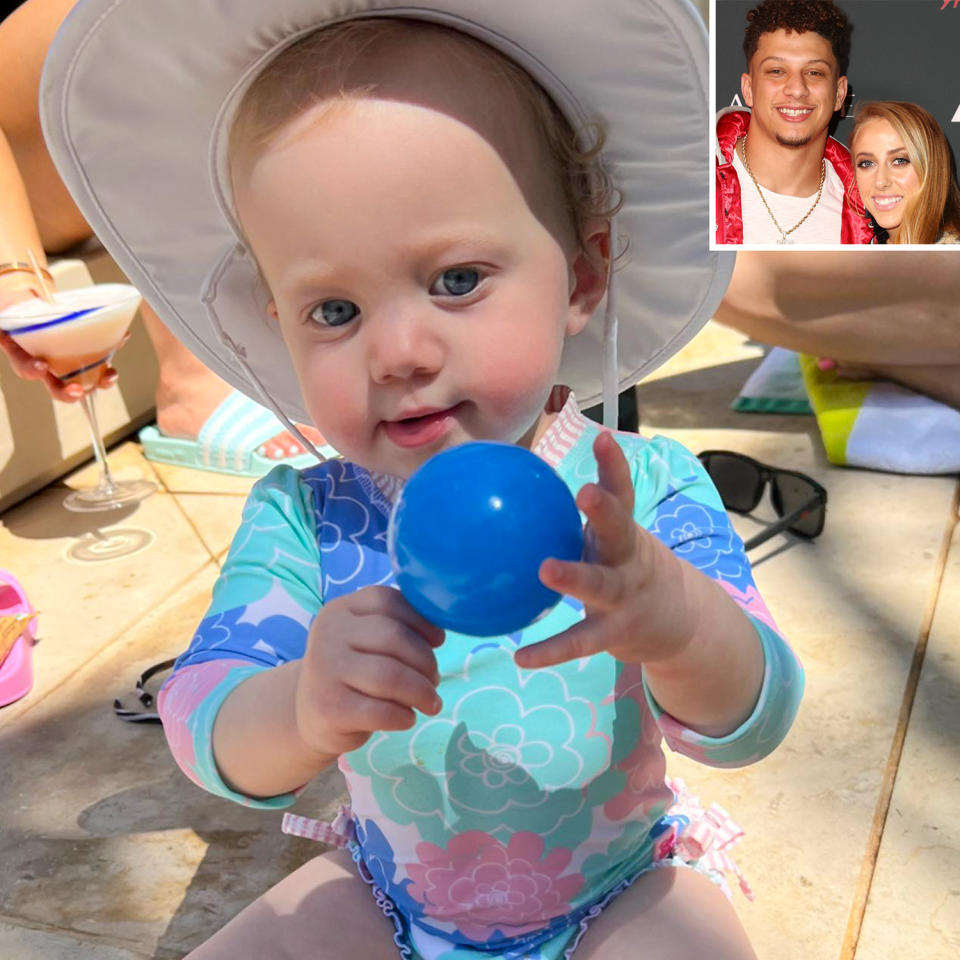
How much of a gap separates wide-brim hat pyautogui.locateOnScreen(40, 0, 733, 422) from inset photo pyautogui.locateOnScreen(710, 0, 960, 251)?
0.19 m

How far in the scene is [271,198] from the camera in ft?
3.34

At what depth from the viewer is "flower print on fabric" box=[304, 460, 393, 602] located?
3.79 feet

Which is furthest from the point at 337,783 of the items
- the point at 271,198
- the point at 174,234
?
the point at 271,198

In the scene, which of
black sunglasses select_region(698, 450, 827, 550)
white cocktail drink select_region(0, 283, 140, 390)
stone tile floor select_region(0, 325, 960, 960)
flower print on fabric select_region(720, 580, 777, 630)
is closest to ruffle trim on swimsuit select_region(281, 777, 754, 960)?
stone tile floor select_region(0, 325, 960, 960)

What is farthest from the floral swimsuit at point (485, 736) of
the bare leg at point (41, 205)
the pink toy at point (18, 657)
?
the bare leg at point (41, 205)

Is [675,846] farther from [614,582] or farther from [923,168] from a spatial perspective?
[923,168]

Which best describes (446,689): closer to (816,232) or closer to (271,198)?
(271,198)

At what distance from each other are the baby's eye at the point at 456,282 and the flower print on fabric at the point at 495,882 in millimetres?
515

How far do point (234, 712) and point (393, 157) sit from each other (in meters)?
0.49

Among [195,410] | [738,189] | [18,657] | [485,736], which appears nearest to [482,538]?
[485,736]

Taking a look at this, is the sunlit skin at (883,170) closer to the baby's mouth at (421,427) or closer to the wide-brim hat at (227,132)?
the wide-brim hat at (227,132)

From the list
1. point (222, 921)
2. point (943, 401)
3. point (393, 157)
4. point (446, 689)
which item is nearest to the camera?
point (393, 157)

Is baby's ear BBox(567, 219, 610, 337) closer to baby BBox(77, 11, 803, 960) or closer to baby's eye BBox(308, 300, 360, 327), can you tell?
baby BBox(77, 11, 803, 960)

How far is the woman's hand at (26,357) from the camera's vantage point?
2.47 meters
